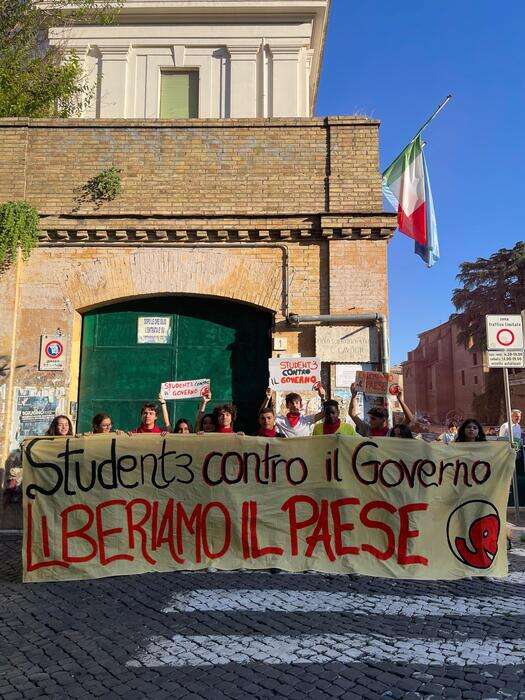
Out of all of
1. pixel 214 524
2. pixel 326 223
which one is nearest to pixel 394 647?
pixel 214 524

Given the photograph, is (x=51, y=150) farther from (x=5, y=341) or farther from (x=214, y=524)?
(x=214, y=524)

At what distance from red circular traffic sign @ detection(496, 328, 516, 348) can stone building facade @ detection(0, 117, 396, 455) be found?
1.89 metres

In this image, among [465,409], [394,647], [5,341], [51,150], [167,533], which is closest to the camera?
[394,647]

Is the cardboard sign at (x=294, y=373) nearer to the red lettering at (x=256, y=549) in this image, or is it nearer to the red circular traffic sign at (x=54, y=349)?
the red lettering at (x=256, y=549)

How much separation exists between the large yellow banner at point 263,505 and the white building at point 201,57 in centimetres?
1440

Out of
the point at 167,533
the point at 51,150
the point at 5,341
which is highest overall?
the point at 51,150

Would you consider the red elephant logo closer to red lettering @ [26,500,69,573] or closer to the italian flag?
red lettering @ [26,500,69,573]

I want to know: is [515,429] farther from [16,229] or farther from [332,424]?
[16,229]

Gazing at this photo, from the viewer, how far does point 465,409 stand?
2224 inches

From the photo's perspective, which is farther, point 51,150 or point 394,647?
point 51,150

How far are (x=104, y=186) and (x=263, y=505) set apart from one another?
6483 millimetres

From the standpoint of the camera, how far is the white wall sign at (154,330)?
10.1 meters

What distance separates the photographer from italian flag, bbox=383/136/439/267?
10.7 metres

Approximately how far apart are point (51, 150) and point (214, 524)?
752 centimetres
